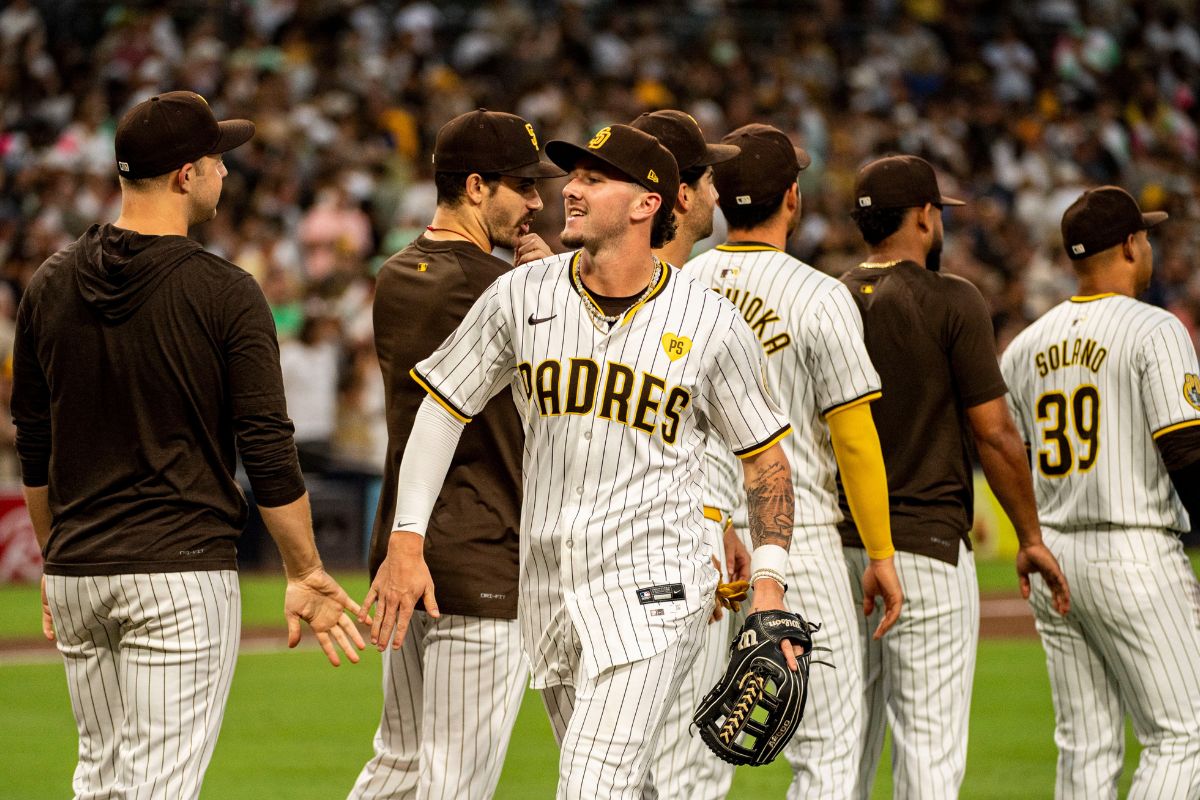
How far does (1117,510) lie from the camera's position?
20.4 ft

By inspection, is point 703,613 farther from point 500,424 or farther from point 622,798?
point 500,424

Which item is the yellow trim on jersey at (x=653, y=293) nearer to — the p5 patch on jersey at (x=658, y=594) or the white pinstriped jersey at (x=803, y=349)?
the p5 patch on jersey at (x=658, y=594)

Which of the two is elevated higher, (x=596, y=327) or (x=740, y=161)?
(x=740, y=161)

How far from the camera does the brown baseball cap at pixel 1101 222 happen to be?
255 inches

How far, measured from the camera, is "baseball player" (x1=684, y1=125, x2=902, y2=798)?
5.69m

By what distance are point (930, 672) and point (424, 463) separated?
7.64 ft

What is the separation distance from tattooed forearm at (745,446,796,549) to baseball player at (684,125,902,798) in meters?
0.97

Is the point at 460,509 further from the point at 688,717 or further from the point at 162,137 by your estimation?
the point at 162,137

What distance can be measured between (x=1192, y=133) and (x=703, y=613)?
69.9 feet

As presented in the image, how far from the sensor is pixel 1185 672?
20.0ft

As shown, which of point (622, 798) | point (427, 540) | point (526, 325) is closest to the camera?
point (622, 798)

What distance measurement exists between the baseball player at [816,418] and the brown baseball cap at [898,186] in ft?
1.18

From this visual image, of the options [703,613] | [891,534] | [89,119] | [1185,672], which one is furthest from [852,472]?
[89,119]

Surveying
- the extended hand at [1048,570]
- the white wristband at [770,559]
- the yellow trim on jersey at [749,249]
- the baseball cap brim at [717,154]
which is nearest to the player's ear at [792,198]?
the yellow trim on jersey at [749,249]
